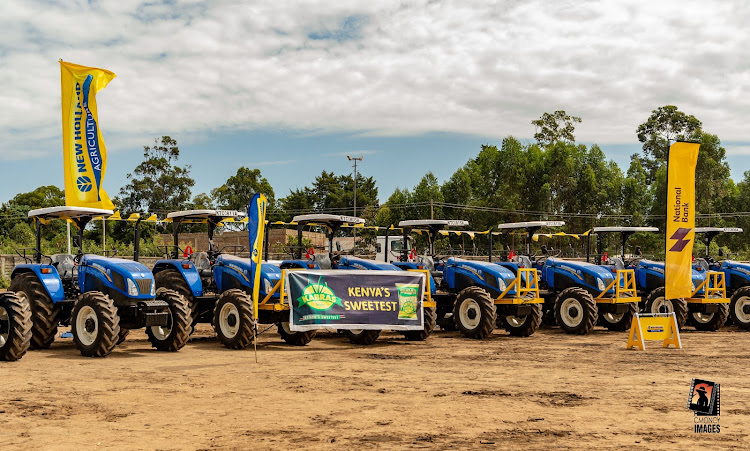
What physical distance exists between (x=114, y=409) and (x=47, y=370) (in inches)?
130

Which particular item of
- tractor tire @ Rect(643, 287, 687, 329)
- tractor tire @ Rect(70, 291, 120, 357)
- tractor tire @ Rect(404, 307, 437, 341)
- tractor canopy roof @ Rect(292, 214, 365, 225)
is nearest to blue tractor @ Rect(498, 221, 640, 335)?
tractor tire @ Rect(643, 287, 687, 329)

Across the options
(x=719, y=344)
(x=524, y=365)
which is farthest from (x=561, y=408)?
(x=719, y=344)

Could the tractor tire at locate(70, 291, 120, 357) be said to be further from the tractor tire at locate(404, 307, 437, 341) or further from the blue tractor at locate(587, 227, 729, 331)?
the blue tractor at locate(587, 227, 729, 331)

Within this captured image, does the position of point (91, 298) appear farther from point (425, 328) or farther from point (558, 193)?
point (558, 193)

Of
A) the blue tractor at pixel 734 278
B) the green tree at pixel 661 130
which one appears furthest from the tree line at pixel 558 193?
the blue tractor at pixel 734 278

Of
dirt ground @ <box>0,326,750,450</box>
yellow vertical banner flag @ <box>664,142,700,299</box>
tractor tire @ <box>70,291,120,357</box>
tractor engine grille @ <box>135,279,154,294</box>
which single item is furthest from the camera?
yellow vertical banner flag @ <box>664,142,700,299</box>

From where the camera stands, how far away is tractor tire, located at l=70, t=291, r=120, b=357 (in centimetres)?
1202

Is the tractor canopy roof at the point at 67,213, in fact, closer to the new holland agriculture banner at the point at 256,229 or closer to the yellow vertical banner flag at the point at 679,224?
the new holland agriculture banner at the point at 256,229

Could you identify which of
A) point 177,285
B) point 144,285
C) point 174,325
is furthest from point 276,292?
point 144,285

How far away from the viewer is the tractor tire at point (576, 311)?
16703 mm

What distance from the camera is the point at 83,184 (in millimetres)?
18797

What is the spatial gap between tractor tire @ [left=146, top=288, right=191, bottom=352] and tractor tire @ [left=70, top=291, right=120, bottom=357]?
97 cm

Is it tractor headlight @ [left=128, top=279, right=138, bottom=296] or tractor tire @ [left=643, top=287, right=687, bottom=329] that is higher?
tractor headlight @ [left=128, top=279, right=138, bottom=296]

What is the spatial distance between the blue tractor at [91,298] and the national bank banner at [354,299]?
1970mm
